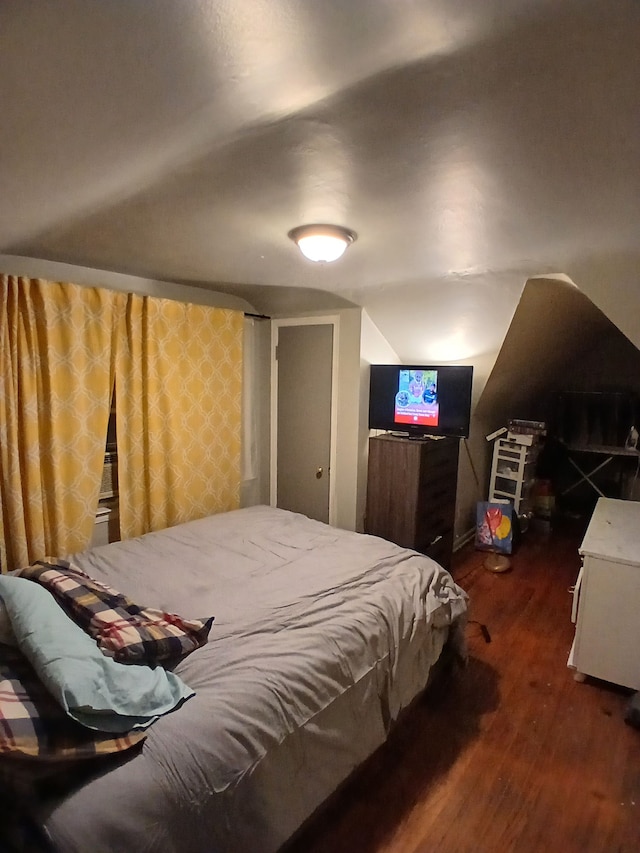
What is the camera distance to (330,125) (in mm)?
1113

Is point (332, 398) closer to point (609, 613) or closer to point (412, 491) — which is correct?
point (412, 491)

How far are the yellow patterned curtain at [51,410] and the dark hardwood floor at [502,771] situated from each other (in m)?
1.93

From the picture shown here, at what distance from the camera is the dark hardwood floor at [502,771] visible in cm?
154

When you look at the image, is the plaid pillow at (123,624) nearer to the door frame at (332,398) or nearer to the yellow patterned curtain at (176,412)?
the yellow patterned curtain at (176,412)

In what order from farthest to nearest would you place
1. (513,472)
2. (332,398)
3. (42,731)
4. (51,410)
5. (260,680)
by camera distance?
(513,472)
(332,398)
(51,410)
(260,680)
(42,731)

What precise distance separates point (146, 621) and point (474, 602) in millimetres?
2343

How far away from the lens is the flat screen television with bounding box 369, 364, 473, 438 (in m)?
3.12

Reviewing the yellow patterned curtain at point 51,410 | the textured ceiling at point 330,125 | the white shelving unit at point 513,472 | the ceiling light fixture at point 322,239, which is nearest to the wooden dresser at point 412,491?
the white shelving unit at point 513,472

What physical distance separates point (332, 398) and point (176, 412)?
3.76ft

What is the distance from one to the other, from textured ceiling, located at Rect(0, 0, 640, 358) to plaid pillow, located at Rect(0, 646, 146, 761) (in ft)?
4.48

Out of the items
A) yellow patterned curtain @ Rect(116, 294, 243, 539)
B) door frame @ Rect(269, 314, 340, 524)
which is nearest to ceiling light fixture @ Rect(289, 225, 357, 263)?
yellow patterned curtain @ Rect(116, 294, 243, 539)

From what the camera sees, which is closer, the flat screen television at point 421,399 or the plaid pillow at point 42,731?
the plaid pillow at point 42,731

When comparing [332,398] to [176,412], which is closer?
[176,412]

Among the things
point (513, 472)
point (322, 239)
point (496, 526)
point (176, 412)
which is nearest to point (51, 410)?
point (176, 412)
